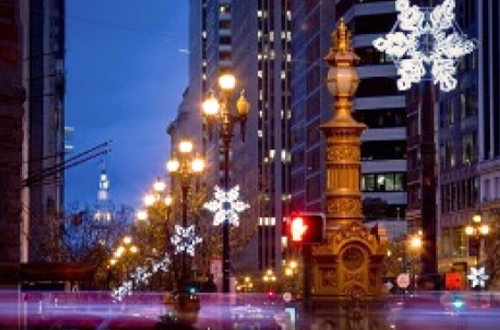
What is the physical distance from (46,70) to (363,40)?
1899 inches

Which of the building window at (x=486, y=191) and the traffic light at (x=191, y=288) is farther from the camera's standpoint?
the building window at (x=486, y=191)

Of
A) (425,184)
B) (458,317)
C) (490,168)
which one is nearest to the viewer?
(425,184)

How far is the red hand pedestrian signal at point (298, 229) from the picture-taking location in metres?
21.4

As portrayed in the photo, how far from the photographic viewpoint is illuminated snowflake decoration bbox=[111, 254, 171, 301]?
85.0m

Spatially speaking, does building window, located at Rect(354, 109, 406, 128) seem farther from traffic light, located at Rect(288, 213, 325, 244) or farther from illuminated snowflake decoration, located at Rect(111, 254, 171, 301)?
traffic light, located at Rect(288, 213, 325, 244)

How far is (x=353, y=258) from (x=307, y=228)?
4.58 meters

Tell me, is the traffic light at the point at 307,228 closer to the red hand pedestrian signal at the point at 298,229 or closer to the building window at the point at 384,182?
the red hand pedestrian signal at the point at 298,229

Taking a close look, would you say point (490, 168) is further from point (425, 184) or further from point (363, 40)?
point (425, 184)

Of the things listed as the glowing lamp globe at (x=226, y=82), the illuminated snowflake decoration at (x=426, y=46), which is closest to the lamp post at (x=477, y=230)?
the glowing lamp globe at (x=226, y=82)

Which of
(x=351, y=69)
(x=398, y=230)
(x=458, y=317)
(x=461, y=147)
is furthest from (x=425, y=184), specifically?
(x=398, y=230)

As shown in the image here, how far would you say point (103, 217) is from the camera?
144 m

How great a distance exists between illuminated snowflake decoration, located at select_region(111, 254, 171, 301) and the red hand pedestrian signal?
2214 inches

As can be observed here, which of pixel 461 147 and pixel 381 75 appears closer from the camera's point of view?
pixel 461 147

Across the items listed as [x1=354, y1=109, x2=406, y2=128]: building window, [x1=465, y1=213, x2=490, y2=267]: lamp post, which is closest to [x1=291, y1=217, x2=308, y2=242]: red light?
[x1=465, y1=213, x2=490, y2=267]: lamp post
